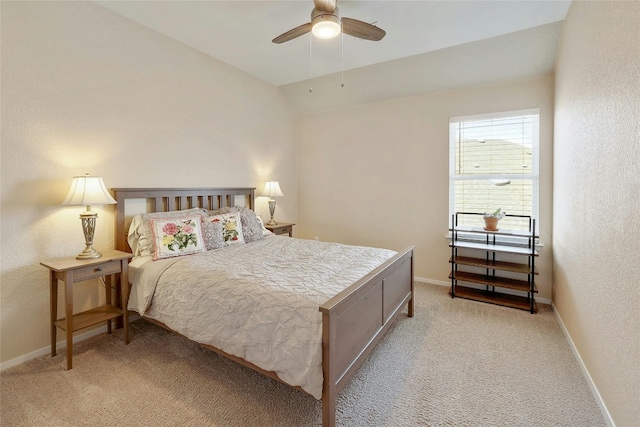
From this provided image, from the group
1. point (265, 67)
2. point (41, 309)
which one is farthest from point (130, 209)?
point (265, 67)

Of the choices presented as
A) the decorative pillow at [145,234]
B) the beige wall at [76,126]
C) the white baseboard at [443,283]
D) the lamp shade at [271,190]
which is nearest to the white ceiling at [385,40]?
the beige wall at [76,126]

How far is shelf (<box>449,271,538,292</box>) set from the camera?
3135 mm

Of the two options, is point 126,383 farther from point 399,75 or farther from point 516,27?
point 516,27

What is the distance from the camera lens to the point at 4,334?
7.14ft

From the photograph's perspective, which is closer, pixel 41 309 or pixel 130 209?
pixel 41 309

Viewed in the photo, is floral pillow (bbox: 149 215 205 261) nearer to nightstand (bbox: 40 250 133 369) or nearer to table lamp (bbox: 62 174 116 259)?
nightstand (bbox: 40 250 133 369)

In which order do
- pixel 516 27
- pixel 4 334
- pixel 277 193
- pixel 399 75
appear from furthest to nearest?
1. pixel 277 193
2. pixel 399 75
3. pixel 516 27
4. pixel 4 334

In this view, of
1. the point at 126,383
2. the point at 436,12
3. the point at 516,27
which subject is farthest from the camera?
the point at 516,27

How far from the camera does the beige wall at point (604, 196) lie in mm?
1368

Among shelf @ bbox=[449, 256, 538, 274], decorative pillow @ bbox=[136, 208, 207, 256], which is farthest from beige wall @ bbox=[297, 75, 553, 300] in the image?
decorative pillow @ bbox=[136, 208, 207, 256]

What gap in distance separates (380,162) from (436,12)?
1.99m

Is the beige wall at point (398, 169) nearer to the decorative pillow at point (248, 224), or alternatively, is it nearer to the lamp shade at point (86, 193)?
the decorative pillow at point (248, 224)

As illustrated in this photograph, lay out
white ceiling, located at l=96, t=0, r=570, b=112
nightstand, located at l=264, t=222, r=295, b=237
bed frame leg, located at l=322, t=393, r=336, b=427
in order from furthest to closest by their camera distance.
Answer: nightstand, located at l=264, t=222, r=295, b=237
white ceiling, located at l=96, t=0, r=570, b=112
bed frame leg, located at l=322, t=393, r=336, b=427

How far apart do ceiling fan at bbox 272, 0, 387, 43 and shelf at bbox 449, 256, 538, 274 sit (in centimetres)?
252
